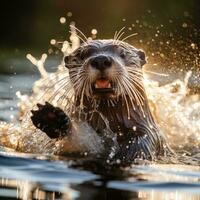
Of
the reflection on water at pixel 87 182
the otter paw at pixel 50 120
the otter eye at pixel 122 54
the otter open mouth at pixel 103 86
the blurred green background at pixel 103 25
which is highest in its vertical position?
the blurred green background at pixel 103 25

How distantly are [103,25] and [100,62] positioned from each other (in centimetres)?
1192

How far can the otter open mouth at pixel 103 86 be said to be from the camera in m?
5.37

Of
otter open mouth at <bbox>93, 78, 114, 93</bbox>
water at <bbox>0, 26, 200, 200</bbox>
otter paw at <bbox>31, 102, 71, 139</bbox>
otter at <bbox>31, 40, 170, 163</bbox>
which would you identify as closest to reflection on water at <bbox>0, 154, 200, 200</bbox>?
water at <bbox>0, 26, 200, 200</bbox>

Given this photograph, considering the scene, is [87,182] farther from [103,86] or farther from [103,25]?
[103,25]

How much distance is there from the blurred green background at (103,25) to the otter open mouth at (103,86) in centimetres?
555

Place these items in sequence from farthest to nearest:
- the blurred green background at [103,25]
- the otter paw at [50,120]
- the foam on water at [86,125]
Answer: the blurred green background at [103,25] < the foam on water at [86,125] < the otter paw at [50,120]

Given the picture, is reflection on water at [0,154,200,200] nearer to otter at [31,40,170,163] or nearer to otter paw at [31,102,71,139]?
otter paw at [31,102,71,139]

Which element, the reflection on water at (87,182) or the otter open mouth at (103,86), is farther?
the otter open mouth at (103,86)

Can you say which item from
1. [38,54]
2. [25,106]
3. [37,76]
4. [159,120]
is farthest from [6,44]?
[159,120]

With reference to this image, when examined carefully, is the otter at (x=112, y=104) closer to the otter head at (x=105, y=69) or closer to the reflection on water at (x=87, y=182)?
the otter head at (x=105, y=69)

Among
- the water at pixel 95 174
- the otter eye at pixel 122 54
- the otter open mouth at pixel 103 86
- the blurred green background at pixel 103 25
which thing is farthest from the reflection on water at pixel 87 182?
the blurred green background at pixel 103 25

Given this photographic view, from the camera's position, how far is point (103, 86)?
539 cm

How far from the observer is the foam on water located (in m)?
5.69

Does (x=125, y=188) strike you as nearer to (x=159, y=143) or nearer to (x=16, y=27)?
(x=159, y=143)
